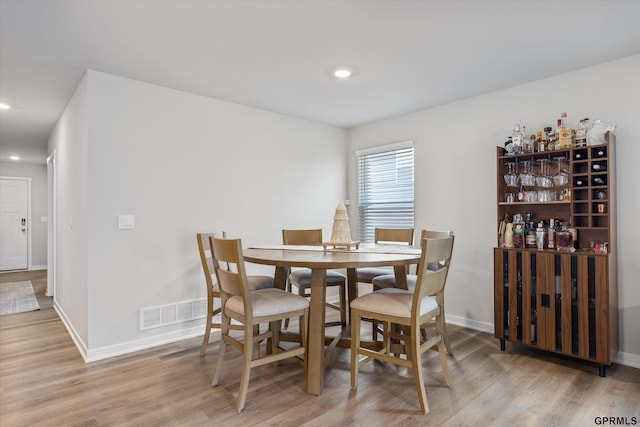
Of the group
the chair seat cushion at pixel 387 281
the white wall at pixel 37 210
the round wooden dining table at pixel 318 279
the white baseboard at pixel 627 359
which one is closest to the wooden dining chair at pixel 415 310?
the round wooden dining table at pixel 318 279

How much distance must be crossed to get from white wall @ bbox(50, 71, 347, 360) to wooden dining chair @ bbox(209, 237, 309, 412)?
1074 millimetres

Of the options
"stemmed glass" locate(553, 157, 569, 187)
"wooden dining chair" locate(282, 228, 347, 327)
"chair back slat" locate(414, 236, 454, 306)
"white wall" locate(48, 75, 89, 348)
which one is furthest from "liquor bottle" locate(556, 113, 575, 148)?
"white wall" locate(48, 75, 89, 348)

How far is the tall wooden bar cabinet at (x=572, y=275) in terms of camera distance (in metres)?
2.51

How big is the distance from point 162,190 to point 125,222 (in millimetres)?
418

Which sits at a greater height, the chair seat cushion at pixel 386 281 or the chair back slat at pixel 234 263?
the chair back slat at pixel 234 263

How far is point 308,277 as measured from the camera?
3143mm

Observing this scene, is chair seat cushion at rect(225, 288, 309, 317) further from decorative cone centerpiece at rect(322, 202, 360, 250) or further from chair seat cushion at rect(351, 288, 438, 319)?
decorative cone centerpiece at rect(322, 202, 360, 250)

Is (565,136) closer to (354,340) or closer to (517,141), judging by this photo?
(517,141)

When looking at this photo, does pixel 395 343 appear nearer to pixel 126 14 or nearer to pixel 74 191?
pixel 126 14

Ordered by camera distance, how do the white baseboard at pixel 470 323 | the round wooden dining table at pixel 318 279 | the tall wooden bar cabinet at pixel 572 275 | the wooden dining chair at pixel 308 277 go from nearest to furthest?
1. the round wooden dining table at pixel 318 279
2. the tall wooden bar cabinet at pixel 572 275
3. the wooden dining chair at pixel 308 277
4. the white baseboard at pixel 470 323

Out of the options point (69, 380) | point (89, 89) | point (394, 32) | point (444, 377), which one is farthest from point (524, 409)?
point (89, 89)

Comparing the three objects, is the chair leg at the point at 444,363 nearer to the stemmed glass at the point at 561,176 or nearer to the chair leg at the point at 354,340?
the chair leg at the point at 354,340

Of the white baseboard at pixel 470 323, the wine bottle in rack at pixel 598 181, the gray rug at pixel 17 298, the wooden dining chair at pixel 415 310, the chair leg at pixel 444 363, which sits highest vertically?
the wine bottle in rack at pixel 598 181

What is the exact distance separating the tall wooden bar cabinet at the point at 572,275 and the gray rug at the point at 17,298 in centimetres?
526
